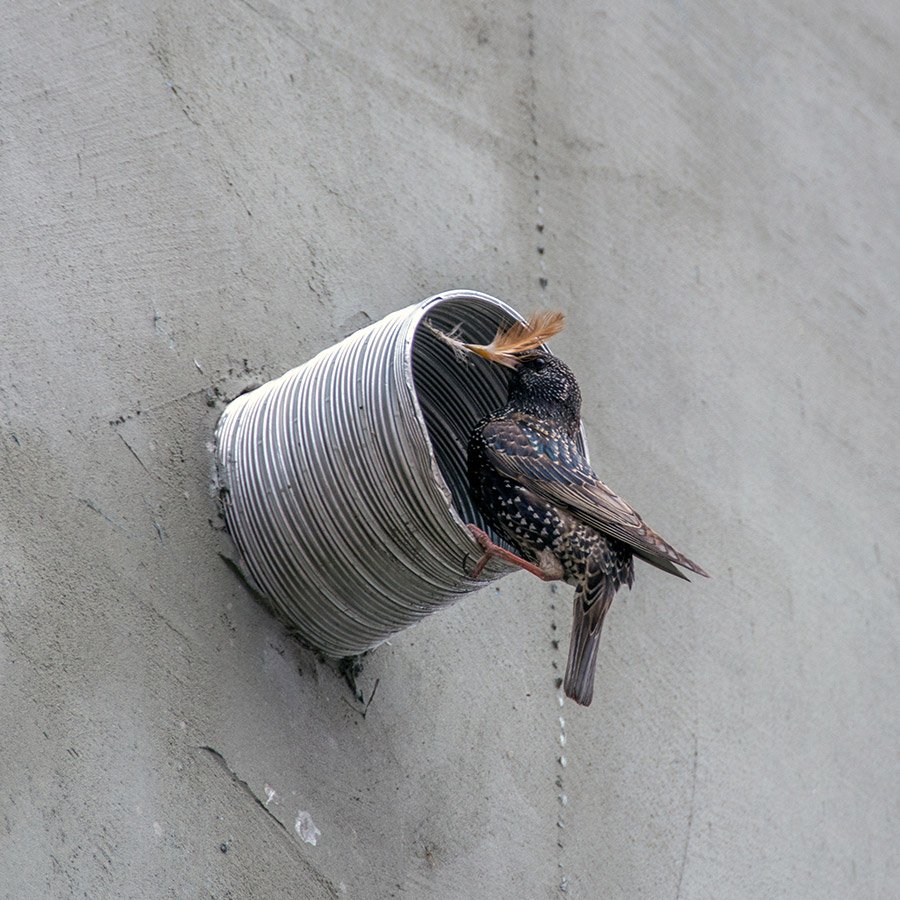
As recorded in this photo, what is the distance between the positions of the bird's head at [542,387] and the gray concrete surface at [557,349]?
509 mm

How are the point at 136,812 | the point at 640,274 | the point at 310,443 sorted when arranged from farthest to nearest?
the point at 640,274
the point at 310,443
the point at 136,812

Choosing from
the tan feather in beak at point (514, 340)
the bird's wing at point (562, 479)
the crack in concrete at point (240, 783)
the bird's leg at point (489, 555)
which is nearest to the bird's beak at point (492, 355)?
the tan feather in beak at point (514, 340)

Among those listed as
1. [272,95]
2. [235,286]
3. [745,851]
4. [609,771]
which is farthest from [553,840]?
[272,95]

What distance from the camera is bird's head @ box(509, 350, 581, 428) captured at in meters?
3.37

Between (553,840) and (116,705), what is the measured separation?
1282 millimetres

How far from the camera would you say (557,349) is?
13.4 ft

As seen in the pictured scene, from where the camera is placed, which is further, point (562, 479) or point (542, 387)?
point (542, 387)

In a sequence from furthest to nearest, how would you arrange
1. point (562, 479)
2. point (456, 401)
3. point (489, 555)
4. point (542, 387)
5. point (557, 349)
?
point (557, 349)
point (456, 401)
point (542, 387)
point (562, 479)
point (489, 555)

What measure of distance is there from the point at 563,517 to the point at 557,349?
0.99 metres

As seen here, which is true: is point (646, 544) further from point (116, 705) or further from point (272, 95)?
point (272, 95)

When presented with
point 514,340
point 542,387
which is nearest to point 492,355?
point 514,340

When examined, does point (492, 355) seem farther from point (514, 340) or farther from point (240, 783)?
point (240, 783)

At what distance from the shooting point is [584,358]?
4.16 meters

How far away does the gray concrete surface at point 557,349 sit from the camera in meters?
2.90
